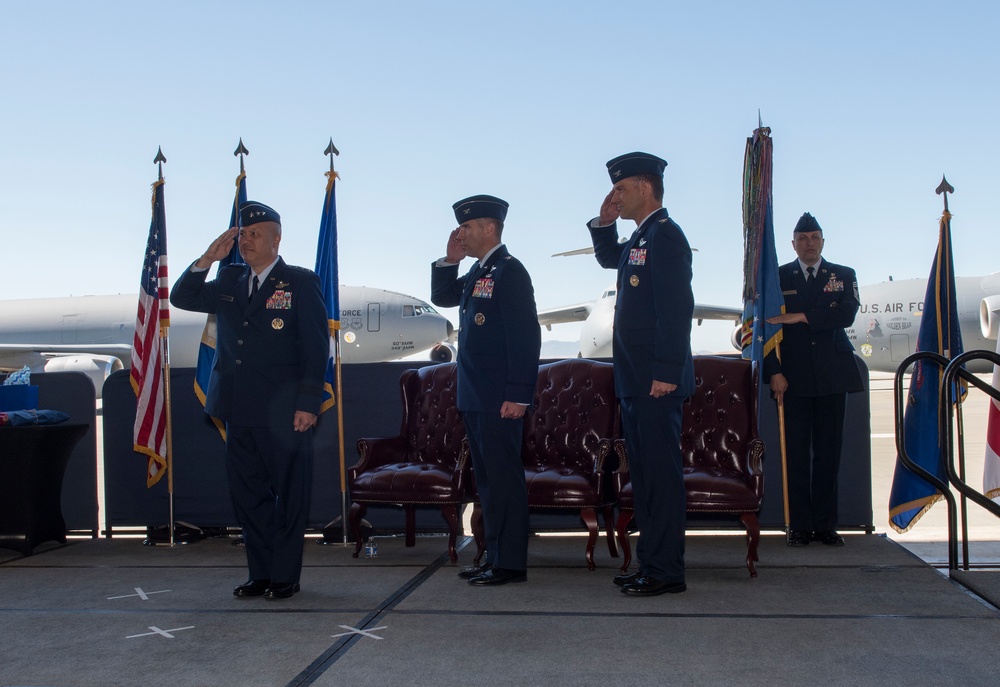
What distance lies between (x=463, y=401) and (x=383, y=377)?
65.2 inches

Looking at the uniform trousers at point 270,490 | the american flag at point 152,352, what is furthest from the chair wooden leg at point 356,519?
the american flag at point 152,352

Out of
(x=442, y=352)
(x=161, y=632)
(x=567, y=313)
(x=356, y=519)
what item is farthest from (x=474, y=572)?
(x=567, y=313)

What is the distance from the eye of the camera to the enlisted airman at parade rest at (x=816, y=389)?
15.7 ft

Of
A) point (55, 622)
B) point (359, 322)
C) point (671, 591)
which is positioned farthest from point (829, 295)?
point (359, 322)

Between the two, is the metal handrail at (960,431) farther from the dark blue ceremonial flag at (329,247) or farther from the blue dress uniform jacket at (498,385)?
the dark blue ceremonial flag at (329,247)

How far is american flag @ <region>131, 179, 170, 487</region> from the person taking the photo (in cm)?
517

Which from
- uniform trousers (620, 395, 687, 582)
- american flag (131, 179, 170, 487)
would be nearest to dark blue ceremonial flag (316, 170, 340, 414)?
american flag (131, 179, 170, 487)

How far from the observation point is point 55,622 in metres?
3.40

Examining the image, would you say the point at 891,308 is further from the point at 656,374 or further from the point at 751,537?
the point at 656,374

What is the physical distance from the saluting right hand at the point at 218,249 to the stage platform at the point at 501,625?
1385 millimetres

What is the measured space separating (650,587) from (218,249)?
2.21 metres

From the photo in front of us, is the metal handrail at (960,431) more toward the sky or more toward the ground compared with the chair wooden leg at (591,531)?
more toward the sky

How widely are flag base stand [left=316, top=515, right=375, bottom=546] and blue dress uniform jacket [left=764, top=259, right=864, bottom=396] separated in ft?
7.86

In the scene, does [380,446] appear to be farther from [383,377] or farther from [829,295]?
[829,295]
